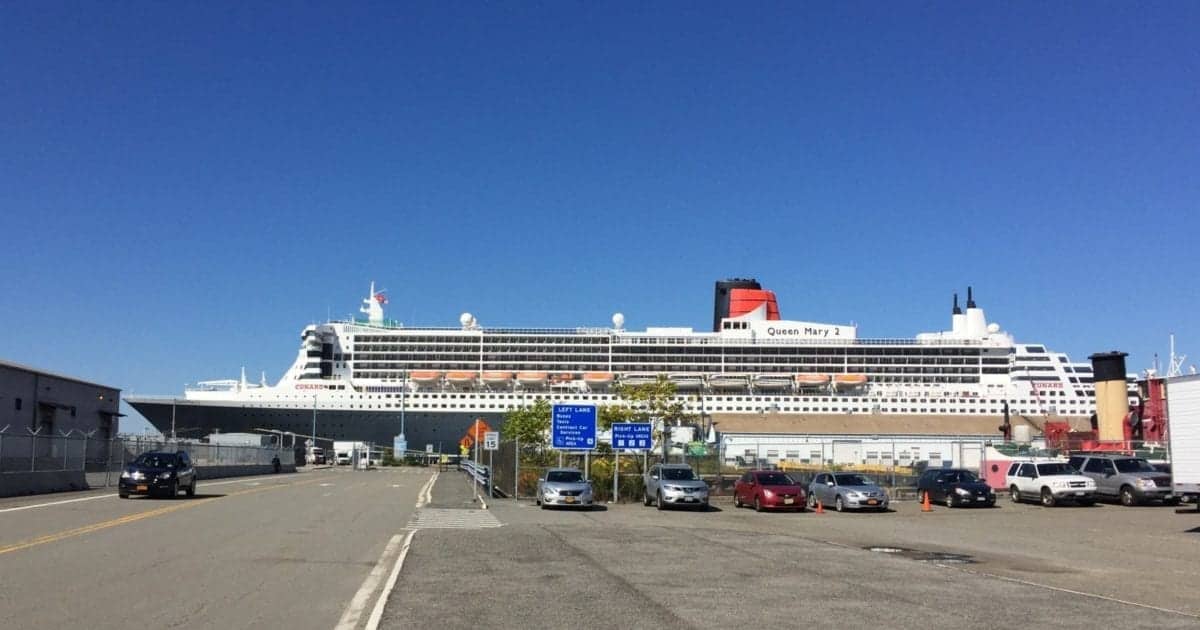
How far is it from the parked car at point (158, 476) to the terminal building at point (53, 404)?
15119mm

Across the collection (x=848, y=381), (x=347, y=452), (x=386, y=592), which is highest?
(x=848, y=381)

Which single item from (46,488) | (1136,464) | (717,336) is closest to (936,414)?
(717,336)

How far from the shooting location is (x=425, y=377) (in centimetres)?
8394

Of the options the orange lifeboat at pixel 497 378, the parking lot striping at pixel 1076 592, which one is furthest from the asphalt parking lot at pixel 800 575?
the orange lifeboat at pixel 497 378

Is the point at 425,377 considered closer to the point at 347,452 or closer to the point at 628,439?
the point at 347,452

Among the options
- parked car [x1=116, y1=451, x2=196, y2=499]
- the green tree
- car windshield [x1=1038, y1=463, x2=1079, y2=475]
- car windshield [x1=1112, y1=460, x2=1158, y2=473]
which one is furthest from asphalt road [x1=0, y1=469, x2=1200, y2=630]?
the green tree

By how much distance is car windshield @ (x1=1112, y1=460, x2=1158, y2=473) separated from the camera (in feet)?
101

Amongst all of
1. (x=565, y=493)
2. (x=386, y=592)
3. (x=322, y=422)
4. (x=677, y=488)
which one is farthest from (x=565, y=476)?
(x=322, y=422)

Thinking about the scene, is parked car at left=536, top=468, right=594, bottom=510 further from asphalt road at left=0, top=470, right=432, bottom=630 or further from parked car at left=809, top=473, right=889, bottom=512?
parked car at left=809, top=473, right=889, bottom=512

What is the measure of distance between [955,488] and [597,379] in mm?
53956

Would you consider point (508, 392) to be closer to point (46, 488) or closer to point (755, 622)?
point (46, 488)

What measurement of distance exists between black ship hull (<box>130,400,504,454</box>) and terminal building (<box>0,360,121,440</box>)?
18.0 meters

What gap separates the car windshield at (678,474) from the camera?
31.1 metres

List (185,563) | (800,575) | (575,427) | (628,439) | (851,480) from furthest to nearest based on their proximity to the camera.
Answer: (575,427) < (628,439) < (851,480) < (185,563) < (800,575)
